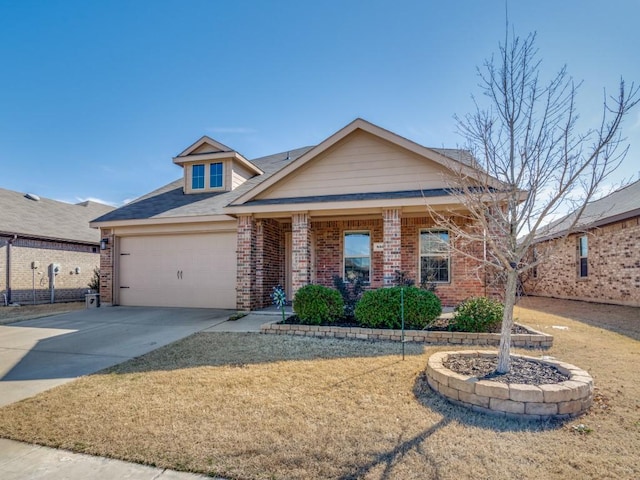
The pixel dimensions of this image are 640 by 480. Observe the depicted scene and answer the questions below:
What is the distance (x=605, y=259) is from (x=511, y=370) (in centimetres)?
1156

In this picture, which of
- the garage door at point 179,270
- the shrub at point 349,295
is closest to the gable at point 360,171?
the shrub at point 349,295

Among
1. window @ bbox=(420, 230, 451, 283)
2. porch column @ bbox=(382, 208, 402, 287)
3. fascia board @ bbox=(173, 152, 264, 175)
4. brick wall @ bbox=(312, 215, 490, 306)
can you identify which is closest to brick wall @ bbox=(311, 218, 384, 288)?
brick wall @ bbox=(312, 215, 490, 306)

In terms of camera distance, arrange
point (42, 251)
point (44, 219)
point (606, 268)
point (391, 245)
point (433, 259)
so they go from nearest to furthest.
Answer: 1. point (391, 245)
2. point (433, 259)
3. point (606, 268)
4. point (42, 251)
5. point (44, 219)

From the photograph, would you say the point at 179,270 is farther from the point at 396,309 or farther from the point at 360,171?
the point at 396,309

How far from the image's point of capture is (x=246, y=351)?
5879 mm

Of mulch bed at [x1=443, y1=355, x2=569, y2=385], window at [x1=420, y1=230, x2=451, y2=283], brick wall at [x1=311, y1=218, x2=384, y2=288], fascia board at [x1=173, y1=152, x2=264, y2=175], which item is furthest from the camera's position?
fascia board at [x1=173, y1=152, x2=264, y2=175]

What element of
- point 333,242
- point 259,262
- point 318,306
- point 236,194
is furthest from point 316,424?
point 236,194

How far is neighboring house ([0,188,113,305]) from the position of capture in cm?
1334

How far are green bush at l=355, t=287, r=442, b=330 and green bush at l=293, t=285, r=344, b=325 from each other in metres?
0.54

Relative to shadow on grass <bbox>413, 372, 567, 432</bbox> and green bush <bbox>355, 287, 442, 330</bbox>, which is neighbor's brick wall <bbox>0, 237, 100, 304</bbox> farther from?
shadow on grass <bbox>413, 372, 567, 432</bbox>

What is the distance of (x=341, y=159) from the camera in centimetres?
935

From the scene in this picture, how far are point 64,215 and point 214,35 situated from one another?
45.7ft

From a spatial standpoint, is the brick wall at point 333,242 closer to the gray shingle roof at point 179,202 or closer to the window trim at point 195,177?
the gray shingle roof at point 179,202

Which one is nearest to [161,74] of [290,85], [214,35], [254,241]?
[214,35]
